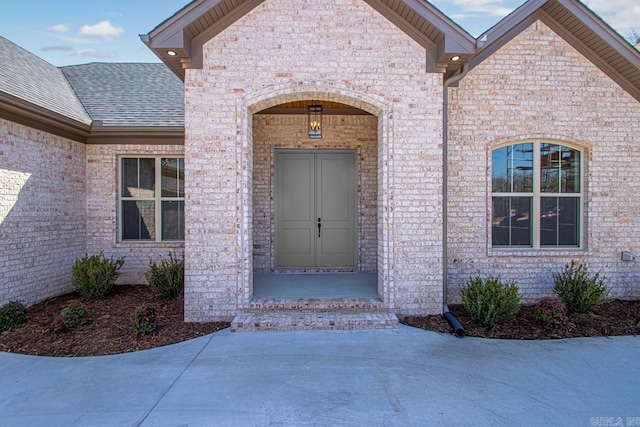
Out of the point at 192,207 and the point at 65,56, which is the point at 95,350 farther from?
→ the point at 65,56

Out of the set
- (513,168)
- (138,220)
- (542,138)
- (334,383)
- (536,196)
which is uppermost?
(542,138)

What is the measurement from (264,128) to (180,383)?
5.49 m

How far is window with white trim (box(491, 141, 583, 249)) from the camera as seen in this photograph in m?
6.41

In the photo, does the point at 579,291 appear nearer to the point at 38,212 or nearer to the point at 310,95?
the point at 310,95

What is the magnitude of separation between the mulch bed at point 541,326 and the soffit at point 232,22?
3879 millimetres

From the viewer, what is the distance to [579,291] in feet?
18.8

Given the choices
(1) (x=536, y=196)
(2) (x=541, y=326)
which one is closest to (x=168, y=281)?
(2) (x=541, y=326)

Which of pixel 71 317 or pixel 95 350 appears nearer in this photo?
pixel 95 350

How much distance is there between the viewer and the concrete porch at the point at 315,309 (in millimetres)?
5141

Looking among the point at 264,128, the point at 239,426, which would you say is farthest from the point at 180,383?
the point at 264,128

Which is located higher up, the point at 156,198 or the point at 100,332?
the point at 156,198

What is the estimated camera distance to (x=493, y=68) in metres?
6.28

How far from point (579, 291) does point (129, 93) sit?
34.1 ft

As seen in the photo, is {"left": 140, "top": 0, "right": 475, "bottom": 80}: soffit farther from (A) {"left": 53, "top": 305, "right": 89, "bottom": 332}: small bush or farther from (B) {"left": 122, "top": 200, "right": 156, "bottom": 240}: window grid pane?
(A) {"left": 53, "top": 305, "right": 89, "bottom": 332}: small bush
